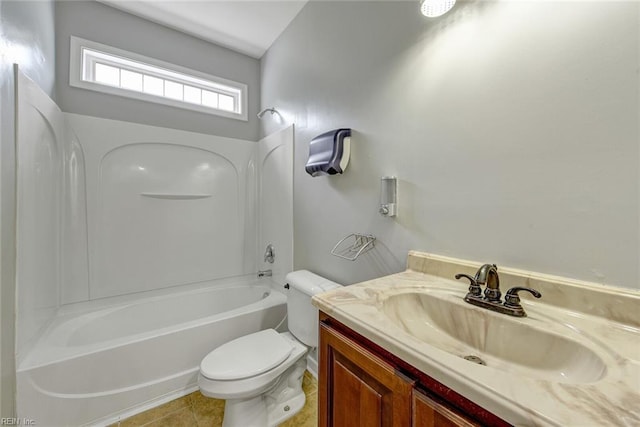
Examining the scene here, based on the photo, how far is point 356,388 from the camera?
2.29 ft

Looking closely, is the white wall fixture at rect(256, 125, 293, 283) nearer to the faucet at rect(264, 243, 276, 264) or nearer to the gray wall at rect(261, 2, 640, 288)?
the faucet at rect(264, 243, 276, 264)

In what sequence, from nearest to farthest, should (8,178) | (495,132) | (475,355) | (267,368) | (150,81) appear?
1. (475,355)
2. (495,132)
3. (8,178)
4. (267,368)
5. (150,81)

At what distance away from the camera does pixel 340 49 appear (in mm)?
1555

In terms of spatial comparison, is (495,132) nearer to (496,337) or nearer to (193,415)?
(496,337)

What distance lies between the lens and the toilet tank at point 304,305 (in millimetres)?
1390

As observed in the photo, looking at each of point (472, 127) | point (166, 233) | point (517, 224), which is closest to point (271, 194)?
point (166, 233)

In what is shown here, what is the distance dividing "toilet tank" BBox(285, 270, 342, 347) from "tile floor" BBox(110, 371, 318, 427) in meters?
0.41

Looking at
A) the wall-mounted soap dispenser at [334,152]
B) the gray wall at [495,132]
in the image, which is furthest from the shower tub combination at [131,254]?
the gray wall at [495,132]

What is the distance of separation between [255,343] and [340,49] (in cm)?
196

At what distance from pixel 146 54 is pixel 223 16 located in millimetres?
779

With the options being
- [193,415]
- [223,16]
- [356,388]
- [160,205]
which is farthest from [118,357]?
[223,16]

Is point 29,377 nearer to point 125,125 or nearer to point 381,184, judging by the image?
point 125,125

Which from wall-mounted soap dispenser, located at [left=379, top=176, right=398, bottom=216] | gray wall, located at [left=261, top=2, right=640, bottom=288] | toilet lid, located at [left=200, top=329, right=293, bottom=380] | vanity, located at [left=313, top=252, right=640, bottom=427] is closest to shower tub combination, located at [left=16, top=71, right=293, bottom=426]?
toilet lid, located at [left=200, top=329, right=293, bottom=380]

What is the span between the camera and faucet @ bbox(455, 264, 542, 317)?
2.34 feet
